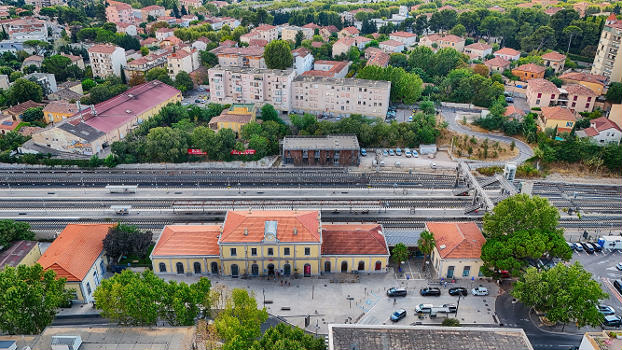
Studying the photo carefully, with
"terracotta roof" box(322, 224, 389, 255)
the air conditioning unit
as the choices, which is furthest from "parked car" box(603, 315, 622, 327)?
the air conditioning unit

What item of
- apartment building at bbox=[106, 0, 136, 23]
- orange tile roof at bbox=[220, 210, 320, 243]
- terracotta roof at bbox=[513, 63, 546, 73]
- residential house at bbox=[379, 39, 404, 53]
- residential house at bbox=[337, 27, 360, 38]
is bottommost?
orange tile roof at bbox=[220, 210, 320, 243]

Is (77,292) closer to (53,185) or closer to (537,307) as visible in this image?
(53,185)

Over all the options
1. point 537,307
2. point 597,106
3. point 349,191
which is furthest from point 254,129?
point 597,106

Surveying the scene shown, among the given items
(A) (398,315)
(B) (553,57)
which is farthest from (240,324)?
(B) (553,57)

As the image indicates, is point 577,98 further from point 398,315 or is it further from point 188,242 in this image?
point 188,242

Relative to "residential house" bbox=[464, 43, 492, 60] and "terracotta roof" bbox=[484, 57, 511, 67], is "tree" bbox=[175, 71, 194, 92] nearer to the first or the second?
"terracotta roof" bbox=[484, 57, 511, 67]
